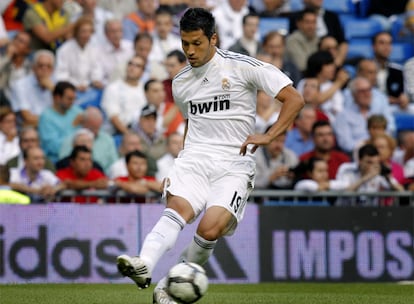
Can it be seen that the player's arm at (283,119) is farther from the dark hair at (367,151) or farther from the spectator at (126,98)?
the spectator at (126,98)

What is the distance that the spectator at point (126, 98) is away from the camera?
15.8m

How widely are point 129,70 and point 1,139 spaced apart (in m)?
2.51

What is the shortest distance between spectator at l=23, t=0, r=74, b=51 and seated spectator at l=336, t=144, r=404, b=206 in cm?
512

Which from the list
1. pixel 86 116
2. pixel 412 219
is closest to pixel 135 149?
pixel 86 116

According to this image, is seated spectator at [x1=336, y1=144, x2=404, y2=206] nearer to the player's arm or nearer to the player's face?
the player's arm

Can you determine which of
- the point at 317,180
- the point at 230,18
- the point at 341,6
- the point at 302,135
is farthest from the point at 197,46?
the point at 341,6

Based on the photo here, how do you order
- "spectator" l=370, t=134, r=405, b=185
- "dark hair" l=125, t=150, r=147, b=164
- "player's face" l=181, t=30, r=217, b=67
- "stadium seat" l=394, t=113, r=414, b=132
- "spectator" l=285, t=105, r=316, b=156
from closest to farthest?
"player's face" l=181, t=30, r=217, b=67
"dark hair" l=125, t=150, r=147, b=164
"spectator" l=370, t=134, r=405, b=185
"spectator" l=285, t=105, r=316, b=156
"stadium seat" l=394, t=113, r=414, b=132

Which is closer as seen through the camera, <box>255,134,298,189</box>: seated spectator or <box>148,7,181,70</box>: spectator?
<box>255,134,298,189</box>: seated spectator

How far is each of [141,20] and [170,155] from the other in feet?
11.3

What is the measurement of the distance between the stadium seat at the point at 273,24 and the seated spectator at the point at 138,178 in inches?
199

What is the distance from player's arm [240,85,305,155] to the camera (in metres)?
8.27

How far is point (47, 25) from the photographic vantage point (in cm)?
1645

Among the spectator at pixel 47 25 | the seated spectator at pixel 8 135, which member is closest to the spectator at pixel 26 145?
the seated spectator at pixel 8 135

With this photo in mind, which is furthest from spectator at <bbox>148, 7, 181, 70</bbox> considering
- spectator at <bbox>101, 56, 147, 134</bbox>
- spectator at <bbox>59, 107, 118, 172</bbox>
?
spectator at <bbox>59, 107, 118, 172</bbox>
